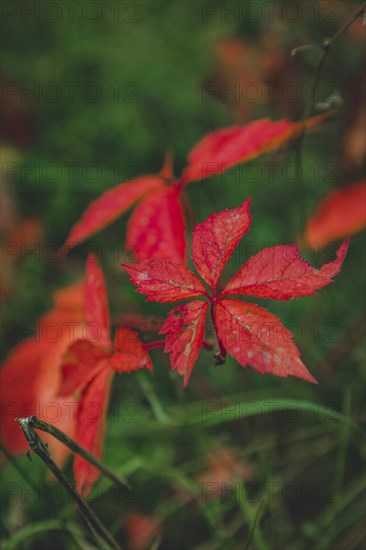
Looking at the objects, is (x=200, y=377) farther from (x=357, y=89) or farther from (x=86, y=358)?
(x=357, y=89)

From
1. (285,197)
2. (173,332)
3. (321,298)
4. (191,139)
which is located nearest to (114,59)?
(191,139)

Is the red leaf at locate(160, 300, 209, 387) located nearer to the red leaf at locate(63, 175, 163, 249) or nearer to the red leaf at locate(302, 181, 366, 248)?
the red leaf at locate(63, 175, 163, 249)

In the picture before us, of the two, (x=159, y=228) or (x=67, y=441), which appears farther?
(x=159, y=228)

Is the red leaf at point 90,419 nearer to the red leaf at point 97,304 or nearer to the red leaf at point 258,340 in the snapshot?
the red leaf at point 97,304

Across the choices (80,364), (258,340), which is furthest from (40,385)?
(258,340)

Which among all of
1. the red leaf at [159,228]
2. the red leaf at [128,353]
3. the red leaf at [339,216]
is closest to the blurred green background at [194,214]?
the red leaf at [339,216]

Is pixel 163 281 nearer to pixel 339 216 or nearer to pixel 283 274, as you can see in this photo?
pixel 283 274
